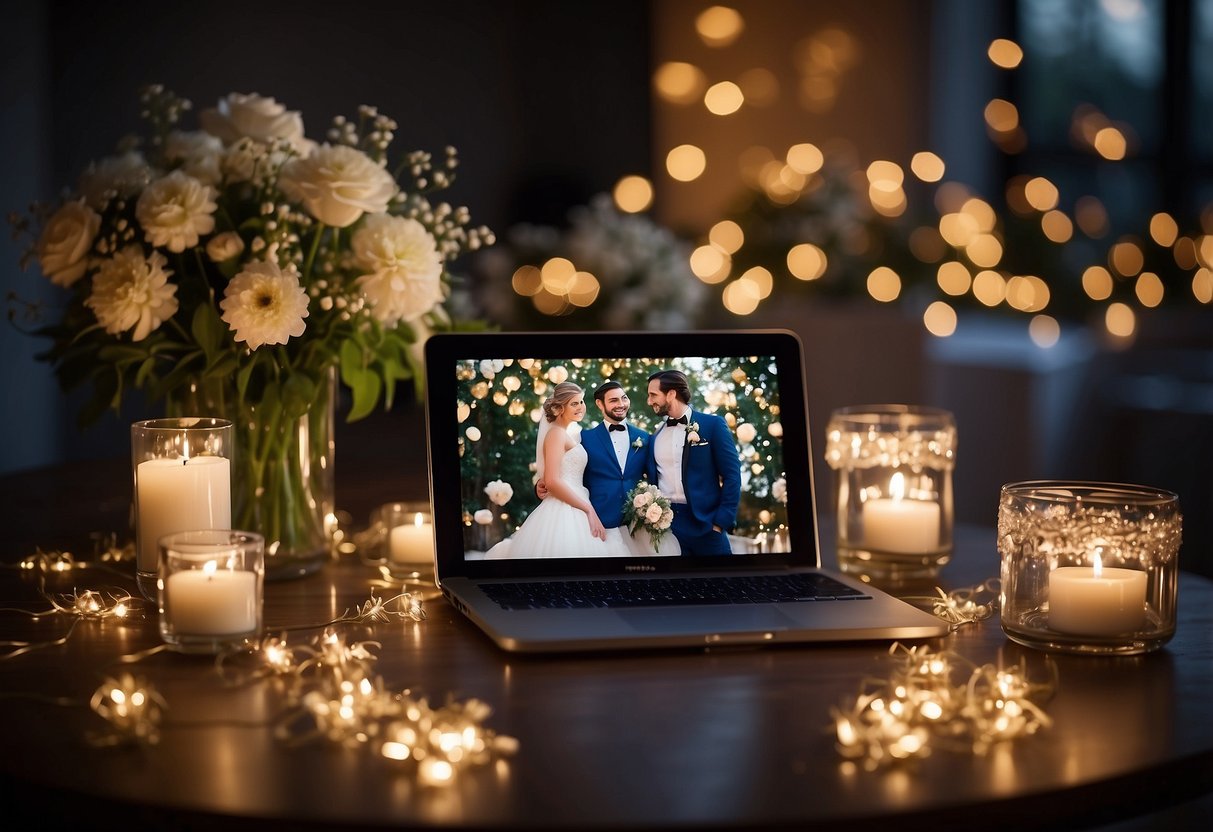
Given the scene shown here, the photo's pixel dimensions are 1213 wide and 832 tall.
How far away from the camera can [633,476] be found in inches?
47.4

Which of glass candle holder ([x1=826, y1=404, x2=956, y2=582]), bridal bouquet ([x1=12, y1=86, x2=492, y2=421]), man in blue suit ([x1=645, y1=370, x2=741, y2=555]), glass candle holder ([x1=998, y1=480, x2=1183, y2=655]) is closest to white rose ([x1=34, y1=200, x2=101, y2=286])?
bridal bouquet ([x1=12, y1=86, x2=492, y2=421])

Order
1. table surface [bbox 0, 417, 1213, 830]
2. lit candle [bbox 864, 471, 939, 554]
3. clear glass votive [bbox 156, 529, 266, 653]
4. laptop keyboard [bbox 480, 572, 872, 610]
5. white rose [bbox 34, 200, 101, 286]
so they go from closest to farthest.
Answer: table surface [bbox 0, 417, 1213, 830], clear glass votive [bbox 156, 529, 266, 653], laptop keyboard [bbox 480, 572, 872, 610], white rose [bbox 34, 200, 101, 286], lit candle [bbox 864, 471, 939, 554]

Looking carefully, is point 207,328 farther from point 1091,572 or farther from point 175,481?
point 1091,572

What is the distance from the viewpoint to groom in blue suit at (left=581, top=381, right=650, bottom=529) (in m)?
1.20

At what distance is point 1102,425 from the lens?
3744 millimetres

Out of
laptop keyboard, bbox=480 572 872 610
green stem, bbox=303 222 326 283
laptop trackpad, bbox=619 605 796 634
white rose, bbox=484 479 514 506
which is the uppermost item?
green stem, bbox=303 222 326 283

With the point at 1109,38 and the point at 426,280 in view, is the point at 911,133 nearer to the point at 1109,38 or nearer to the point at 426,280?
the point at 1109,38

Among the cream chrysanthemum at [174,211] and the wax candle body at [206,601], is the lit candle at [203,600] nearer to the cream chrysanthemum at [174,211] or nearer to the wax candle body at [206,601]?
the wax candle body at [206,601]

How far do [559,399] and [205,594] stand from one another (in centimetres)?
38

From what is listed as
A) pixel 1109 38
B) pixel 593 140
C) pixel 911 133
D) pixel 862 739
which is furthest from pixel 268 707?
pixel 1109 38

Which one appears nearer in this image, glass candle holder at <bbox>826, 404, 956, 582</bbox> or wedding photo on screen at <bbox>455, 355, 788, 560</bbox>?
wedding photo on screen at <bbox>455, 355, 788, 560</bbox>

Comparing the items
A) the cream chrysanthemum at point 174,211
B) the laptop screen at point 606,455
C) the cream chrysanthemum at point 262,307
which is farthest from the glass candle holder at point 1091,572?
the cream chrysanthemum at point 174,211

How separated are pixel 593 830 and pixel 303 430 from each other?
0.70 m

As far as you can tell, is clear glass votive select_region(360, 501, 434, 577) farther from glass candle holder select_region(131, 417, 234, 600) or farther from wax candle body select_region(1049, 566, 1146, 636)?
wax candle body select_region(1049, 566, 1146, 636)
